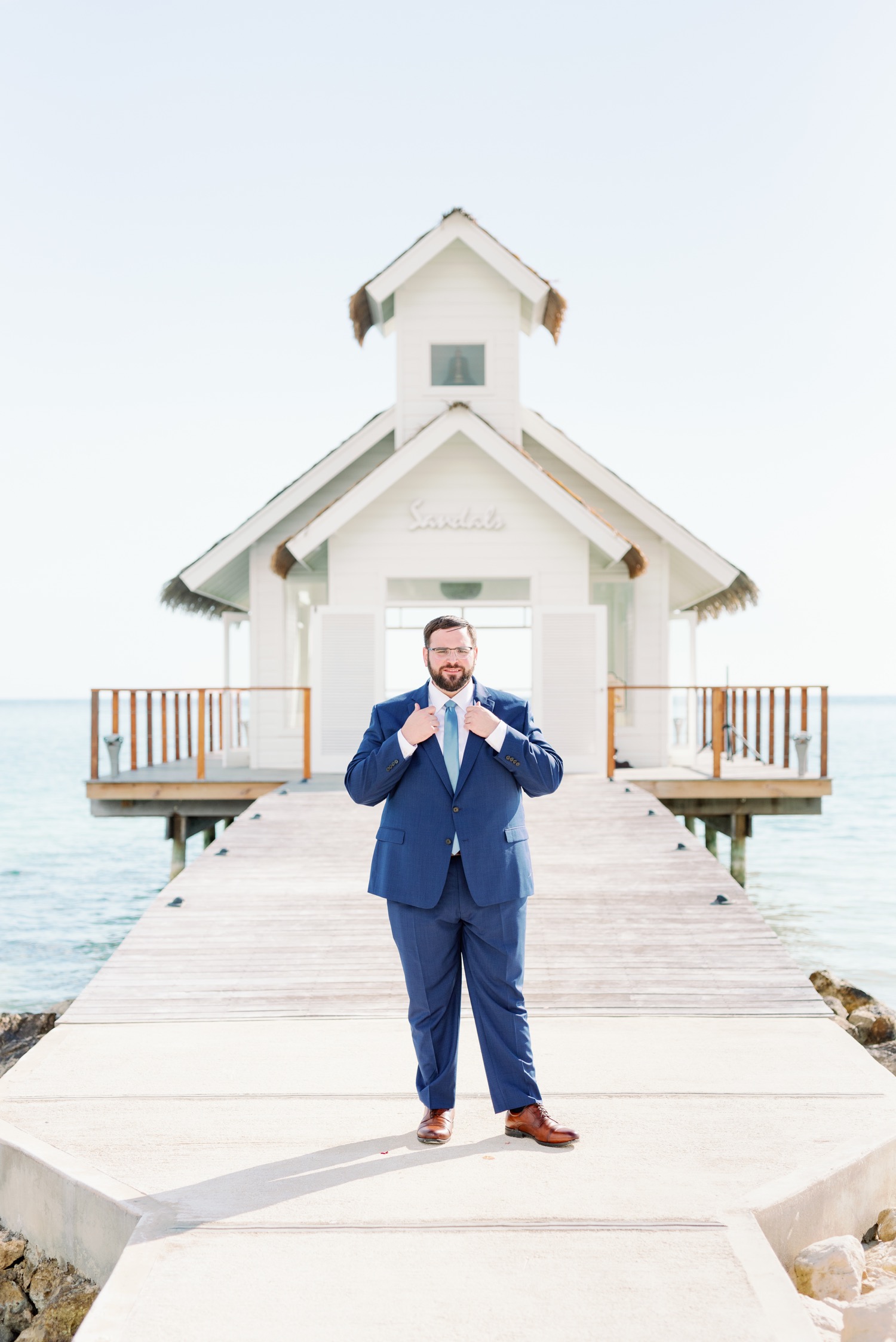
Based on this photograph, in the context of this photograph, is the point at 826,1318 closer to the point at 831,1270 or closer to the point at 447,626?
the point at 831,1270

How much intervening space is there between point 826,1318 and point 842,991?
6633mm

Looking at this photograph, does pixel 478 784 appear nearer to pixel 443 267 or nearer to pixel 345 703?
pixel 345 703

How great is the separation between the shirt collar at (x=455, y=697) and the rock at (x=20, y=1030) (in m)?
5.34

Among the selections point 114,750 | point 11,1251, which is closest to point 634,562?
point 114,750

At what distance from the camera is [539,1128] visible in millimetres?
3838

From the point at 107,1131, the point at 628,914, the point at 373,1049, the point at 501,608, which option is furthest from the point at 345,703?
the point at 107,1131

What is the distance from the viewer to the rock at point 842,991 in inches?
357

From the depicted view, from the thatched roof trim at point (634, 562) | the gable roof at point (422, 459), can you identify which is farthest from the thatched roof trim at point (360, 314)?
the thatched roof trim at point (634, 562)

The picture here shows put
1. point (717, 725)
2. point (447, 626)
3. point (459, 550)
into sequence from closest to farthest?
point (447, 626)
point (717, 725)
point (459, 550)

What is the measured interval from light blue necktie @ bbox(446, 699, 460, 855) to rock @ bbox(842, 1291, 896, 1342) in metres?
1.91

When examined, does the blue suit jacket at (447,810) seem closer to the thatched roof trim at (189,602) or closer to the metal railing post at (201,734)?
the metal railing post at (201,734)

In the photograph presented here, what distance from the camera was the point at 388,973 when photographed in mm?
6262

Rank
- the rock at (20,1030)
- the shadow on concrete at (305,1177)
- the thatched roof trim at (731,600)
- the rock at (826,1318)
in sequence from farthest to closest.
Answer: the thatched roof trim at (731,600), the rock at (20,1030), the shadow on concrete at (305,1177), the rock at (826,1318)

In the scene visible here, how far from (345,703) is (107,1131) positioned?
9.37 metres
